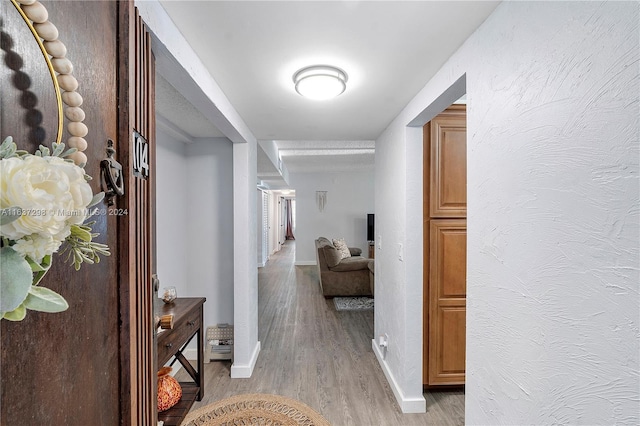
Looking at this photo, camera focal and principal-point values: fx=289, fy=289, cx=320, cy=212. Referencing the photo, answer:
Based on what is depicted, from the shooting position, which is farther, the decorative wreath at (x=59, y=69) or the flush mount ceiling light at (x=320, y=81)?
the flush mount ceiling light at (x=320, y=81)

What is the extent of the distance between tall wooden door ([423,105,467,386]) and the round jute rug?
40.2 inches

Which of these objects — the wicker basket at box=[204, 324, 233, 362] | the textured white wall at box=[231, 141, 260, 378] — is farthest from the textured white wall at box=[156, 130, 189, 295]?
the textured white wall at box=[231, 141, 260, 378]

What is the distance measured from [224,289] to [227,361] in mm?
712

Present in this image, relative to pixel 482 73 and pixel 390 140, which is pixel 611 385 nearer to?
pixel 482 73

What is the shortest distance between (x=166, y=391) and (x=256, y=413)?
0.75 m

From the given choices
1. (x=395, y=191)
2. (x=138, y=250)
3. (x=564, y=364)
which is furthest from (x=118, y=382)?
(x=395, y=191)

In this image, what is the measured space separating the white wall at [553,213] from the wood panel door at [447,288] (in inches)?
41.6

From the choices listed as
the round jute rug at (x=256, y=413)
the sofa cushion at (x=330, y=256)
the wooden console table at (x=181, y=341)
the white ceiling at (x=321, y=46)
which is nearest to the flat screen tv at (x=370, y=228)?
the sofa cushion at (x=330, y=256)

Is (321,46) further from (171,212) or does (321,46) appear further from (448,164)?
(171,212)

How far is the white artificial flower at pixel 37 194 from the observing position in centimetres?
34

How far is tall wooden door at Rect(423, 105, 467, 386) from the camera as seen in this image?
7.53ft

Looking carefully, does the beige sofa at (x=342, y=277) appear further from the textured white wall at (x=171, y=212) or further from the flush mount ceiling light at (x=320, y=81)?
the flush mount ceiling light at (x=320, y=81)

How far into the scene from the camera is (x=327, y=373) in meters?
2.67

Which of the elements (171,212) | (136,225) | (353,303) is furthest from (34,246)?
(353,303)
